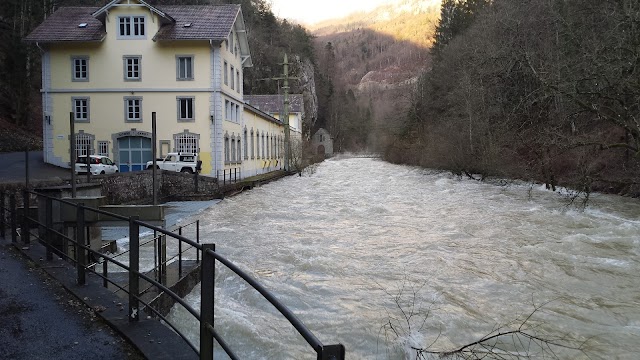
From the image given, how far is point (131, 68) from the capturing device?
112 ft

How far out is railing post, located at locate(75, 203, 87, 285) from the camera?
614 cm

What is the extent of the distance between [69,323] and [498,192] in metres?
25.0

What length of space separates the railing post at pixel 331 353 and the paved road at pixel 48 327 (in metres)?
2.80

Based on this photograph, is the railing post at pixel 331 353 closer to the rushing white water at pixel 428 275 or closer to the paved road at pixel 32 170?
the rushing white water at pixel 428 275

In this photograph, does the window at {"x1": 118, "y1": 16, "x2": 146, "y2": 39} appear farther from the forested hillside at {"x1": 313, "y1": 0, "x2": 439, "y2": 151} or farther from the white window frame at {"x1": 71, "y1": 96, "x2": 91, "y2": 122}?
the forested hillside at {"x1": 313, "y1": 0, "x2": 439, "y2": 151}

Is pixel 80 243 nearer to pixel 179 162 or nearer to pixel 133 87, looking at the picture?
pixel 179 162

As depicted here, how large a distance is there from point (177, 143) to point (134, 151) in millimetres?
2756

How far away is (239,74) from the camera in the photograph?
134ft

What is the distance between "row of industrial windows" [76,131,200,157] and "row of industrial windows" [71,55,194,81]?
11.3 feet

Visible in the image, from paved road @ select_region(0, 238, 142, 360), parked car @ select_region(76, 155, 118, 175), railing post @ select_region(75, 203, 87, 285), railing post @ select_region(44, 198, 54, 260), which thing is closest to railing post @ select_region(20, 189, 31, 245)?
railing post @ select_region(44, 198, 54, 260)

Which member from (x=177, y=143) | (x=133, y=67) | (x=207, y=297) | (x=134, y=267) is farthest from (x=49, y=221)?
(x=133, y=67)

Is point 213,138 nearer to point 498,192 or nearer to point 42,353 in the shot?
point 498,192

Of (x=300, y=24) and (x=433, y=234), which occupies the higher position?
(x=300, y=24)

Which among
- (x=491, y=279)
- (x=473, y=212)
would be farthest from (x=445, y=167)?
(x=491, y=279)
